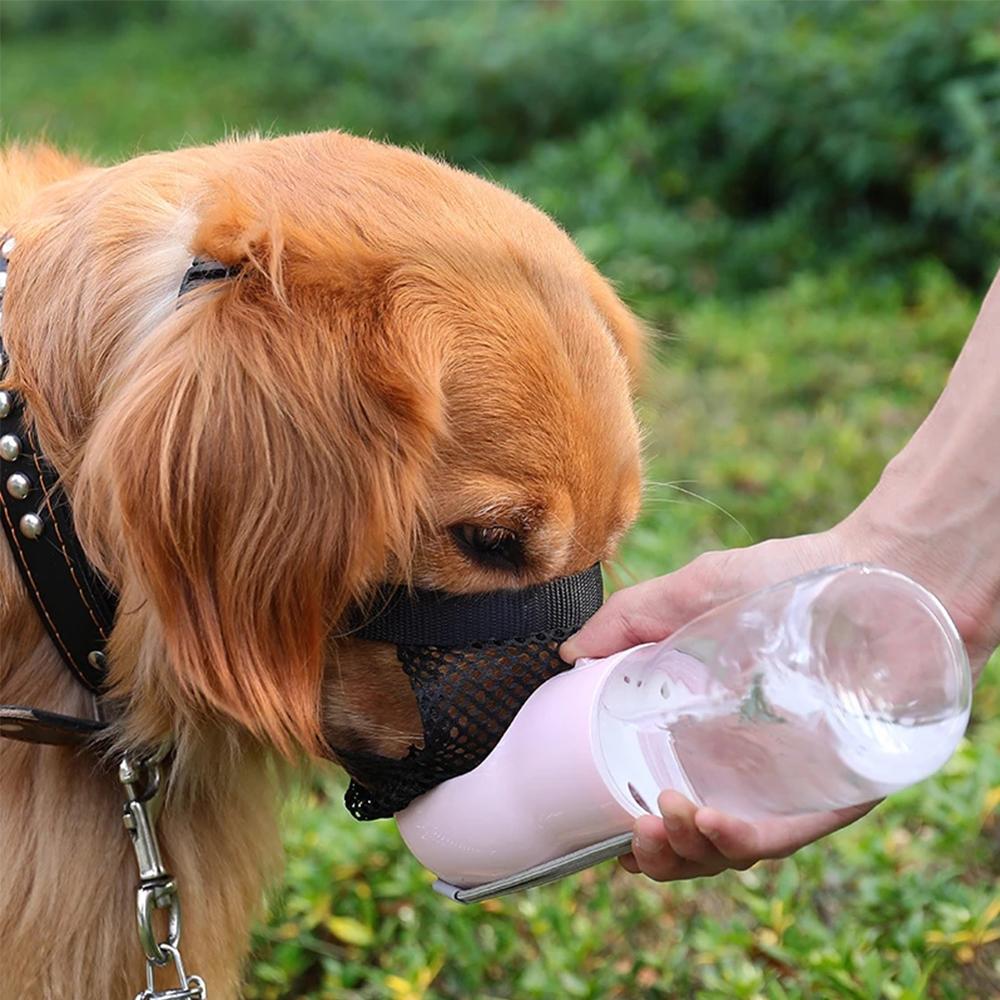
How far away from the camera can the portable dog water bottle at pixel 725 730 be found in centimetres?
173

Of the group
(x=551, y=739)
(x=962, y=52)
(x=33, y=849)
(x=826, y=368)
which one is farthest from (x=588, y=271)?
(x=962, y=52)

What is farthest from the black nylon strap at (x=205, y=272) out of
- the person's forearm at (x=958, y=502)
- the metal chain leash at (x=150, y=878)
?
the person's forearm at (x=958, y=502)

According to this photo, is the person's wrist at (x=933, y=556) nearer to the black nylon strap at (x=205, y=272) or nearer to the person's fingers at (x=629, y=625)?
the person's fingers at (x=629, y=625)

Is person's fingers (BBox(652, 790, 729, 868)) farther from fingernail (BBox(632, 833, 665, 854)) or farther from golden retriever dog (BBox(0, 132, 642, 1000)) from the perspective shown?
golden retriever dog (BBox(0, 132, 642, 1000))

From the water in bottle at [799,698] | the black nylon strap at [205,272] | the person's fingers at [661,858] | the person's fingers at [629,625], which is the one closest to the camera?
the water in bottle at [799,698]

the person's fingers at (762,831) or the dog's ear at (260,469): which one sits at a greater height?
the dog's ear at (260,469)

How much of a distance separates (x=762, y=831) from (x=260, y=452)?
96 cm

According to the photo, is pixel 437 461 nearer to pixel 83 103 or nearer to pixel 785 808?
pixel 785 808

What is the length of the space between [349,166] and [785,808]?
1.27 m

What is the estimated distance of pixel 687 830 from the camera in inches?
71.4

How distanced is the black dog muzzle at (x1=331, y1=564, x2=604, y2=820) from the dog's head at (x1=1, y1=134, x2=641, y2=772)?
36mm

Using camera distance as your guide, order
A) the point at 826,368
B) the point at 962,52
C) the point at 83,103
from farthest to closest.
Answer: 1. the point at 83,103
2. the point at 962,52
3. the point at 826,368

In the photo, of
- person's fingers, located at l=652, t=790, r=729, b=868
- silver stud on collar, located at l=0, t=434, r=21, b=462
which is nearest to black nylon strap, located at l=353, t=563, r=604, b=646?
person's fingers, located at l=652, t=790, r=729, b=868

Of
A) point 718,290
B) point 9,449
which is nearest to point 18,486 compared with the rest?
point 9,449
